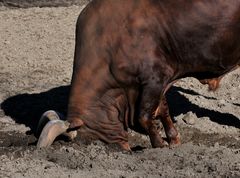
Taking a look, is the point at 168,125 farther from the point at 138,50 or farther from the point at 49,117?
the point at 49,117

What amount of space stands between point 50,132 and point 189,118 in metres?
2.32

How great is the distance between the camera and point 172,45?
Answer: 8.70 meters

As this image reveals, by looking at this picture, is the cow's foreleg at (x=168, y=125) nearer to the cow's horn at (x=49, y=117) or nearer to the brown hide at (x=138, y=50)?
the brown hide at (x=138, y=50)

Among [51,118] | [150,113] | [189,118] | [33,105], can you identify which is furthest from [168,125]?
[33,105]

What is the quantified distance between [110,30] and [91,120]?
1030 mm

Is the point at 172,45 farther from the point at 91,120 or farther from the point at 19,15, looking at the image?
the point at 19,15

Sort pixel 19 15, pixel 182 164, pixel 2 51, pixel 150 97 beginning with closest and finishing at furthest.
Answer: pixel 182 164
pixel 150 97
pixel 2 51
pixel 19 15

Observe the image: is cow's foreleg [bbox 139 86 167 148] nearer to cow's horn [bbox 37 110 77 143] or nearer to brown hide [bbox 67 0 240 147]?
brown hide [bbox 67 0 240 147]

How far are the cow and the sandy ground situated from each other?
362mm

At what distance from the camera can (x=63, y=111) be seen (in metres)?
10.3

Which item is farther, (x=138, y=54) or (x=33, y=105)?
(x=33, y=105)

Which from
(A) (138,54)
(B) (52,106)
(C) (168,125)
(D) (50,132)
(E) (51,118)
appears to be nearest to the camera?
(D) (50,132)

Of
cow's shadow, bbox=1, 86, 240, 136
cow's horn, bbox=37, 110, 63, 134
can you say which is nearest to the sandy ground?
cow's shadow, bbox=1, 86, 240, 136

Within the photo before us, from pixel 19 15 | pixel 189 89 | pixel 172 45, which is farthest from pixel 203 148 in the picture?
pixel 19 15
